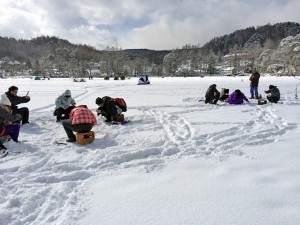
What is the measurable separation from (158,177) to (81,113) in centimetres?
275

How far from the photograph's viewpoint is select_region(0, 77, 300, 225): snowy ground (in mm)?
3404

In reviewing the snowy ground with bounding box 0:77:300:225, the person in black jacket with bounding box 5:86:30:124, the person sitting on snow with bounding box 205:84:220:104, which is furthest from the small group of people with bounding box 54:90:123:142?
the person sitting on snow with bounding box 205:84:220:104

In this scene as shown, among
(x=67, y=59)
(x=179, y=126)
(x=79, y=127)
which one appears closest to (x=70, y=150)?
(x=79, y=127)

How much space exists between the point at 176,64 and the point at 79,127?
311 ft

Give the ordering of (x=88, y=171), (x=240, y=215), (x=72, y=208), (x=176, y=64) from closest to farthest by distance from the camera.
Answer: (x=240, y=215), (x=72, y=208), (x=88, y=171), (x=176, y=64)

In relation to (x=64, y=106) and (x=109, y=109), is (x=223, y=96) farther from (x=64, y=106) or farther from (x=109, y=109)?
(x=64, y=106)

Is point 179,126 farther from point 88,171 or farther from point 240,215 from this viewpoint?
point 240,215

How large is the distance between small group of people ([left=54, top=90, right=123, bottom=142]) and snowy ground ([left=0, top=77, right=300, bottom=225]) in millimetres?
451

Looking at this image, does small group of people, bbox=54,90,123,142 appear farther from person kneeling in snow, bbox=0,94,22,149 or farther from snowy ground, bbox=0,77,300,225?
person kneeling in snow, bbox=0,94,22,149

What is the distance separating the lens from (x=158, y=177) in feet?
14.9

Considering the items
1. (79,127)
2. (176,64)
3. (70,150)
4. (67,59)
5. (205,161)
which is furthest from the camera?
(67,59)

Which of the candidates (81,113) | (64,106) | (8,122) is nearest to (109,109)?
(64,106)

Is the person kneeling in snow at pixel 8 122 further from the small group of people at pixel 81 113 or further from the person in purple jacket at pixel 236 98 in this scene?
the person in purple jacket at pixel 236 98

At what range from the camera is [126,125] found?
340 inches
